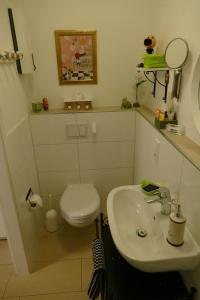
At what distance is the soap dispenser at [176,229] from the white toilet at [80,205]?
0.91 metres

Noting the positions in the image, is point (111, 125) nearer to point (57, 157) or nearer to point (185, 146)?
point (57, 157)

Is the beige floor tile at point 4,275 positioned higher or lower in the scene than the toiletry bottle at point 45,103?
lower

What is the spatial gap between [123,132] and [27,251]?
133 centimetres

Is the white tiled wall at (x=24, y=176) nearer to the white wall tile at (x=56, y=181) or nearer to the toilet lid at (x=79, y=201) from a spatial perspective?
the white wall tile at (x=56, y=181)

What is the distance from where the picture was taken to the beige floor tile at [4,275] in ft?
5.44

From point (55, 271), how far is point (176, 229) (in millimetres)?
1295

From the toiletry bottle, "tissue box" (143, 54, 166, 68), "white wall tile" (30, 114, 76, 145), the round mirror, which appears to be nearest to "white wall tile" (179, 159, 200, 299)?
the round mirror

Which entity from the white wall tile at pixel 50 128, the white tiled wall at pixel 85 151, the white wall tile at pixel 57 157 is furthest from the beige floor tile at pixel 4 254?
the white wall tile at pixel 50 128

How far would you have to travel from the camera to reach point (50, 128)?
194 cm

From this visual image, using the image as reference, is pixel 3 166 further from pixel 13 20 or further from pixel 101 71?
pixel 101 71

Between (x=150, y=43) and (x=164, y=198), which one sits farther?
(x=150, y=43)

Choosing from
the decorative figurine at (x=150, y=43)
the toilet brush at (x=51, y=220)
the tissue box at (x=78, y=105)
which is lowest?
the toilet brush at (x=51, y=220)

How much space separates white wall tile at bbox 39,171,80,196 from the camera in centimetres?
213

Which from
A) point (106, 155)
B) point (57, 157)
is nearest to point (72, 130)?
point (57, 157)
